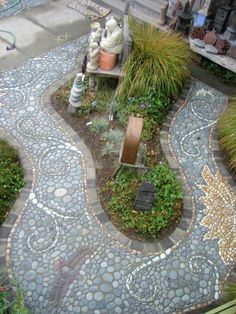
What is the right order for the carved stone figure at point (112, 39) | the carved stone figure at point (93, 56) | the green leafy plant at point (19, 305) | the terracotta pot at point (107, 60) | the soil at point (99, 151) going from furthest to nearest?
the terracotta pot at point (107, 60) → the carved stone figure at point (93, 56) → the carved stone figure at point (112, 39) → the soil at point (99, 151) → the green leafy plant at point (19, 305)

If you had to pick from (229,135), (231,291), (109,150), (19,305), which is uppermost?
(229,135)

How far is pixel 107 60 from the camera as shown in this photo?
692 cm

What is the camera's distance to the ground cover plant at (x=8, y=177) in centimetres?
543

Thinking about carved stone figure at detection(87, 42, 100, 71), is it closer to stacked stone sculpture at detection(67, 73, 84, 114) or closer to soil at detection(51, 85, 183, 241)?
stacked stone sculpture at detection(67, 73, 84, 114)

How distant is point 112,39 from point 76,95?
1198 millimetres

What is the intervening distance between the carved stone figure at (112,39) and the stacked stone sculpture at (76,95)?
73cm

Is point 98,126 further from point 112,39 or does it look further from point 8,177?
point 8,177

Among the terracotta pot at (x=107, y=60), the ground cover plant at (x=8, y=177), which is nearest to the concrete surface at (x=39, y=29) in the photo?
the terracotta pot at (x=107, y=60)

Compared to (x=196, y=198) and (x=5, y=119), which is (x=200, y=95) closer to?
(x=196, y=198)

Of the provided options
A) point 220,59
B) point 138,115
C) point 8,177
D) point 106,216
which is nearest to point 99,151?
point 138,115

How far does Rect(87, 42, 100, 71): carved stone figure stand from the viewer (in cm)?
676

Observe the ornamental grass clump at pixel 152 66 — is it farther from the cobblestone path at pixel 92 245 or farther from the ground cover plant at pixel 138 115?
the cobblestone path at pixel 92 245

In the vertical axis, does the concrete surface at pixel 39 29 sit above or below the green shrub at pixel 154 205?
above

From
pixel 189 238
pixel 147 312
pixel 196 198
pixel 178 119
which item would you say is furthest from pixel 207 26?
pixel 147 312
